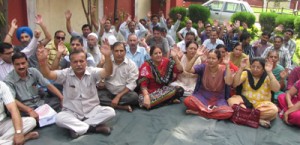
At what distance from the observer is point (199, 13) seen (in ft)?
47.5

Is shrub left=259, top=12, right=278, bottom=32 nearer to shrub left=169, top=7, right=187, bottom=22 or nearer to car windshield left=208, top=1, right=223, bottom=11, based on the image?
car windshield left=208, top=1, right=223, bottom=11

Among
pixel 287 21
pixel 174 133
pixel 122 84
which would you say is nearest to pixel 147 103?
pixel 122 84

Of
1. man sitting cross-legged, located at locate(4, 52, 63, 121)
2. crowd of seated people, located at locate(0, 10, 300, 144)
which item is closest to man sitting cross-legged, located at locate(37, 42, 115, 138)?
crowd of seated people, located at locate(0, 10, 300, 144)

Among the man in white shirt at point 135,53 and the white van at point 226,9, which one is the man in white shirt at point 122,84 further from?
the white van at point 226,9

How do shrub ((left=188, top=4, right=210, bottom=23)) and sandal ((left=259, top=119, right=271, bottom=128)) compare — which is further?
shrub ((left=188, top=4, right=210, bottom=23))

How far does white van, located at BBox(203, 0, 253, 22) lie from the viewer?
1502cm

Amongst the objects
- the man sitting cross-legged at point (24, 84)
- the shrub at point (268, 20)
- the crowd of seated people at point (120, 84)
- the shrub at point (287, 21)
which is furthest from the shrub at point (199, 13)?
the man sitting cross-legged at point (24, 84)

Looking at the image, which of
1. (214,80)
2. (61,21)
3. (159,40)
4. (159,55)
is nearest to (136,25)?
(159,40)

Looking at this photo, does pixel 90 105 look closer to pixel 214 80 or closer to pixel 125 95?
pixel 125 95

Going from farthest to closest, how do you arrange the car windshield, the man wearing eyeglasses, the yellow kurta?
the car windshield < the man wearing eyeglasses < the yellow kurta

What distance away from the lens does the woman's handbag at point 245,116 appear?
12.7ft

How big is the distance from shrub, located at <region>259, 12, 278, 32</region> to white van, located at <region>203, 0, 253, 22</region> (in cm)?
76

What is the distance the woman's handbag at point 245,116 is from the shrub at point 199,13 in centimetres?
1107

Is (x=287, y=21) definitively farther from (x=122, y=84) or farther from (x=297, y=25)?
(x=122, y=84)
